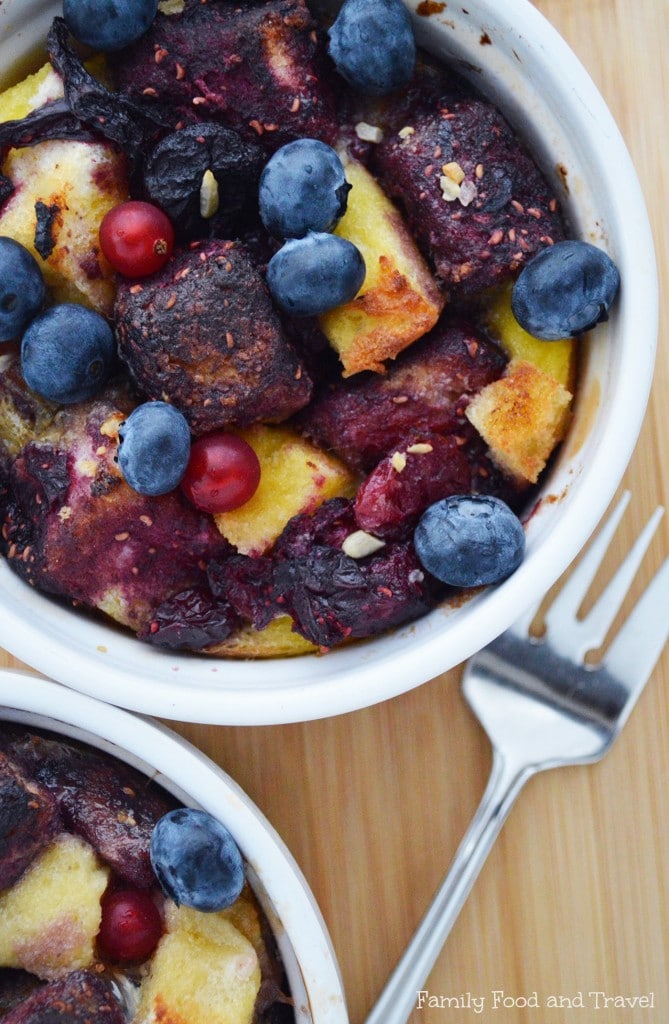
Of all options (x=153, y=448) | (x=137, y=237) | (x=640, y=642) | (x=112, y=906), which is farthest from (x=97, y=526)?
(x=640, y=642)

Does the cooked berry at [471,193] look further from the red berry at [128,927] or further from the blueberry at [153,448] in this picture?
the red berry at [128,927]

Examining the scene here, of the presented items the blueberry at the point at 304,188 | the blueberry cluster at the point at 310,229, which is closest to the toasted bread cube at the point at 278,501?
the blueberry cluster at the point at 310,229

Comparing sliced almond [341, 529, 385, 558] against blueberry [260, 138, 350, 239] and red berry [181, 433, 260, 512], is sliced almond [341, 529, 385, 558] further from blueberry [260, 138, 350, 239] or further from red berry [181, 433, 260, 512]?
blueberry [260, 138, 350, 239]

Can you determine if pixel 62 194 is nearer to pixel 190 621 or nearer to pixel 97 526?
pixel 97 526

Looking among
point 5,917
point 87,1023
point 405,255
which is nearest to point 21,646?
point 5,917

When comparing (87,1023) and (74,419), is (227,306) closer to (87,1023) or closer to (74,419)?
(74,419)

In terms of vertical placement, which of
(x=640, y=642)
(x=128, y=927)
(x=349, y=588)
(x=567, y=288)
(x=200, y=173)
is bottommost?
(x=640, y=642)
